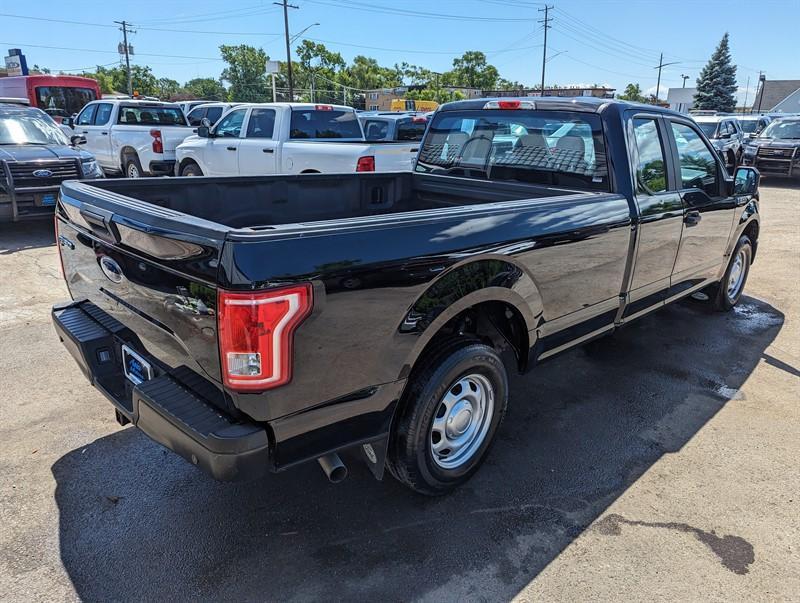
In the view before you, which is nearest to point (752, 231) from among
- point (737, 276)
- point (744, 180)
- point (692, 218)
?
point (737, 276)

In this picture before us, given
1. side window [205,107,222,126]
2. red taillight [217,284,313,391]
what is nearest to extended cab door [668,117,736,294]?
red taillight [217,284,313,391]

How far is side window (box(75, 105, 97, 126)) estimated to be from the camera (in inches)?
545

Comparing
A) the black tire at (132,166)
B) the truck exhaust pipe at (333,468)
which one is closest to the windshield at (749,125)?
the black tire at (132,166)

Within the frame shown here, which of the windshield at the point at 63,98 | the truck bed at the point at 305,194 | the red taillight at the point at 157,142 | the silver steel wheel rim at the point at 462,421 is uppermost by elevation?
the windshield at the point at 63,98

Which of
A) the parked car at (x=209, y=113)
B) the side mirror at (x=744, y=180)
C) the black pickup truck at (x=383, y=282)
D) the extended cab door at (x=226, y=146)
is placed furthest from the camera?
the parked car at (x=209, y=113)

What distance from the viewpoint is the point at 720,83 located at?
59750 millimetres

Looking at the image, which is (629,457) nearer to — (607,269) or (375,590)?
(607,269)

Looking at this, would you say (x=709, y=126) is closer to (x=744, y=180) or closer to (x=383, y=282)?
(x=744, y=180)

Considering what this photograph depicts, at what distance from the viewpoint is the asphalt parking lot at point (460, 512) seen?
8.06 ft

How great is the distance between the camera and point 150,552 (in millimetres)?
2578

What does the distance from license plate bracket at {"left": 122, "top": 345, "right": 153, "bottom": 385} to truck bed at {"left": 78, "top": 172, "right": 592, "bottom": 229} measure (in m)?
1.02

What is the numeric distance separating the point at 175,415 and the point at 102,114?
13706 mm

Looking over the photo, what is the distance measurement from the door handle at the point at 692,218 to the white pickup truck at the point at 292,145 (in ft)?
16.3

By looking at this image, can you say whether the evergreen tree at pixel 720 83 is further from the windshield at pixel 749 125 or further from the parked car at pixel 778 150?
the parked car at pixel 778 150
